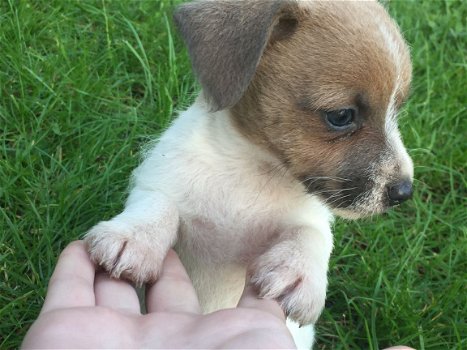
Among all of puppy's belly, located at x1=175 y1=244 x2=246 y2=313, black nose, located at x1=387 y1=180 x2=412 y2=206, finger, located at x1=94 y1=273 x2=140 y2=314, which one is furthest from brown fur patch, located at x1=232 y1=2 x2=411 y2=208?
finger, located at x1=94 y1=273 x2=140 y2=314

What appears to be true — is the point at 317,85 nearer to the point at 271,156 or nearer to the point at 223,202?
the point at 271,156

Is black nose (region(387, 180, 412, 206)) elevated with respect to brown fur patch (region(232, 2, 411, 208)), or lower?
lower

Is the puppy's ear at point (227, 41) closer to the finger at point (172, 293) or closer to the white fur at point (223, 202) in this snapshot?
the white fur at point (223, 202)

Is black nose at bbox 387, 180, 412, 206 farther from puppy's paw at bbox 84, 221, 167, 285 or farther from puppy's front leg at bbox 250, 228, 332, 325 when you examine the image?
puppy's paw at bbox 84, 221, 167, 285

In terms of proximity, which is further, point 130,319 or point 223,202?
point 223,202

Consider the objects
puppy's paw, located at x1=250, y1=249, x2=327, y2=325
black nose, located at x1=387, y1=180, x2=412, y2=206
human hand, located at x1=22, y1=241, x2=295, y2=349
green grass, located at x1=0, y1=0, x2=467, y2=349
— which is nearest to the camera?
human hand, located at x1=22, y1=241, x2=295, y2=349

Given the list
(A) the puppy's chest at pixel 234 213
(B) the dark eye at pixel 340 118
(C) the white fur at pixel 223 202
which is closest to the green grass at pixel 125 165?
(C) the white fur at pixel 223 202

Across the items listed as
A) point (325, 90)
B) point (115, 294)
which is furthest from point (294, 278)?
point (325, 90)
